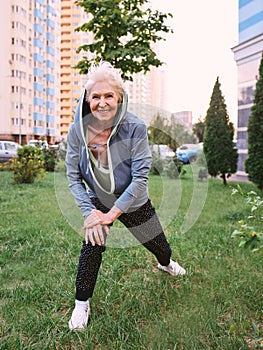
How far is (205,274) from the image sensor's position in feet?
8.85

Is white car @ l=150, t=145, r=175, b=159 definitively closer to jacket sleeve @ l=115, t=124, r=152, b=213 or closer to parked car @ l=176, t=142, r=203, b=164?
parked car @ l=176, t=142, r=203, b=164

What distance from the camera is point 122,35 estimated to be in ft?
19.1

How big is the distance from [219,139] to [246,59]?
10.3 ft

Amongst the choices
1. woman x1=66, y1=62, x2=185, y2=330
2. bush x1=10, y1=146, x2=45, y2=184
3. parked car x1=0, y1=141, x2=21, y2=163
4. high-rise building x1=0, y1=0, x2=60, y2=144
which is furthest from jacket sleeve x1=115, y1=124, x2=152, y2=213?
high-rise building x1=0, y1=0, x2=60, y2=144

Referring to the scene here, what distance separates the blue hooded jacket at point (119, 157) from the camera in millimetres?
Answer: 1907

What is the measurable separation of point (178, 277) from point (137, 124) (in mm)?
1161

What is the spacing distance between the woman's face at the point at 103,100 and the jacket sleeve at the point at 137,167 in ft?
0.50

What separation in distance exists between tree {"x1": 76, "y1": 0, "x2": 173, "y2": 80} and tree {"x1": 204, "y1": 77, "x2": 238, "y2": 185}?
2.82 m

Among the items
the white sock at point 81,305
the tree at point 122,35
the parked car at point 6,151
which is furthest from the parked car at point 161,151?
Result: the parked car at point 6,151

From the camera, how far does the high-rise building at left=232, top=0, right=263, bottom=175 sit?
10.1 metres

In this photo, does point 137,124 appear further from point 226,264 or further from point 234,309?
point 226,264

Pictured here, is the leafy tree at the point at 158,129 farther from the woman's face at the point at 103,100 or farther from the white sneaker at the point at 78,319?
the white sneaker at the point at 78,319

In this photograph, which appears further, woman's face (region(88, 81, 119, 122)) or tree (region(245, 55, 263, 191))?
tree (region(245, 55, 263, 191))

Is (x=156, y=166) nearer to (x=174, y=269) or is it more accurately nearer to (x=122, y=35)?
(x=174, y=269)
